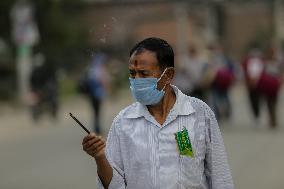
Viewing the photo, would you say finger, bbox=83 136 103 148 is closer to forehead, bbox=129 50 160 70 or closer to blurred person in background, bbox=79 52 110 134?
forehead, bbox=129 50 160 70

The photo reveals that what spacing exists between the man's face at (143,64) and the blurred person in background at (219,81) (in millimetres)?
15159

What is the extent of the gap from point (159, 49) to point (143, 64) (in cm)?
10

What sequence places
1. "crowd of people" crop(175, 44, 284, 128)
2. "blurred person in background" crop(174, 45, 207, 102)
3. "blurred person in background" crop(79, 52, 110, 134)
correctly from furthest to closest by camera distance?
"crowd of people" crop(175, 44, 284, 128) < "blurred person in background" crop(174, 45, 207, 102) < "blurred person in background" crop(79, 52, 110, 134)

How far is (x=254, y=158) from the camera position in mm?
13719

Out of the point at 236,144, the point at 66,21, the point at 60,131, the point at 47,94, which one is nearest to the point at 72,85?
the point at 66,21

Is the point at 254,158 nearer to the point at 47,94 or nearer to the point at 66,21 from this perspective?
the point at 47,94

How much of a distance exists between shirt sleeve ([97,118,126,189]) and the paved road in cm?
653

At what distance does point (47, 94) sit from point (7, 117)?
10.5 feet

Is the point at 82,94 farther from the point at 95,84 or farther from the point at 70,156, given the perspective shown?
the point at 70,156

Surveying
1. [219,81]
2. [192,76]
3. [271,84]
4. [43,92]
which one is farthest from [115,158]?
[43,92]

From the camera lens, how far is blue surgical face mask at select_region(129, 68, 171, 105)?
13.6 ft

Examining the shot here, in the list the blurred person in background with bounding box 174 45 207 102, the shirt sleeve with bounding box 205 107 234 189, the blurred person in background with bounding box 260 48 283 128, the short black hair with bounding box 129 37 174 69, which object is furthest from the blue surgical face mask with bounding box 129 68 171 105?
the blurred person in background with bounding box 260 48 283 128

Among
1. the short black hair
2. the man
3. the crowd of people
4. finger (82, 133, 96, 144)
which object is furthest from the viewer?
the crowd of people

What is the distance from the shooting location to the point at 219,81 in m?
20.0
